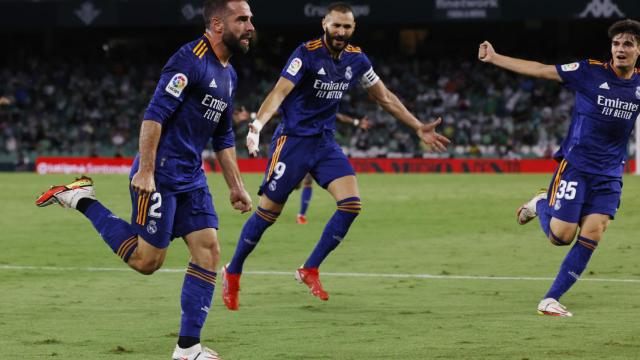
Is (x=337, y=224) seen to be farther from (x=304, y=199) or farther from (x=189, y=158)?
(x=304, y=199)

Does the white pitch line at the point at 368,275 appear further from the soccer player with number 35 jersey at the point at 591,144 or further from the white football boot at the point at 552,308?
the white football boot at the point at 552,308

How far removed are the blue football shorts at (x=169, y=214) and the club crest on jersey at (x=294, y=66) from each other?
2.89 meters

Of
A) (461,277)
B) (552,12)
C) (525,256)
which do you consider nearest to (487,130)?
(552,12)

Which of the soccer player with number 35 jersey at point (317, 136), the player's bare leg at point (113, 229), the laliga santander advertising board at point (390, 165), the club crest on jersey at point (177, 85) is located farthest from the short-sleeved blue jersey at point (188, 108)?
the laliga santander advertising board at point (390, 165)

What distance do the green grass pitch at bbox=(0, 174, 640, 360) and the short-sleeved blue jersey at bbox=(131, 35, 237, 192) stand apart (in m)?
1.25

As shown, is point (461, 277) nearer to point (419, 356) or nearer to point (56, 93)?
point (419, 356)

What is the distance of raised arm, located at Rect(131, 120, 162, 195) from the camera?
6.99 m

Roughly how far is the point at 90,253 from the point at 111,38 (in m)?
35.1

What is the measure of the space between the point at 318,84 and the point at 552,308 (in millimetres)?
3015

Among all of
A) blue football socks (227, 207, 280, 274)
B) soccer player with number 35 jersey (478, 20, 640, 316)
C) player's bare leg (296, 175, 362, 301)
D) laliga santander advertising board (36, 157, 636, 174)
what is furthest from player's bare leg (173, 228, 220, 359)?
laliga santander advertising board (36, 157, 636, 174)

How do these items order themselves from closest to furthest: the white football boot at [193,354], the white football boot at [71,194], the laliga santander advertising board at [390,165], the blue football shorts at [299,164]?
the white football boot at [193,354]
the white football boot at [71,194]
the blue football shorts at [299,164]
the laliga santander advertising board at [390,165]

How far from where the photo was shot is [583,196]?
9.71m

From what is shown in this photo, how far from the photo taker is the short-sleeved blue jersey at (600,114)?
9.56 meters

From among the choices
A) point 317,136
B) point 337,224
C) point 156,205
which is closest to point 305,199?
point 317,136
